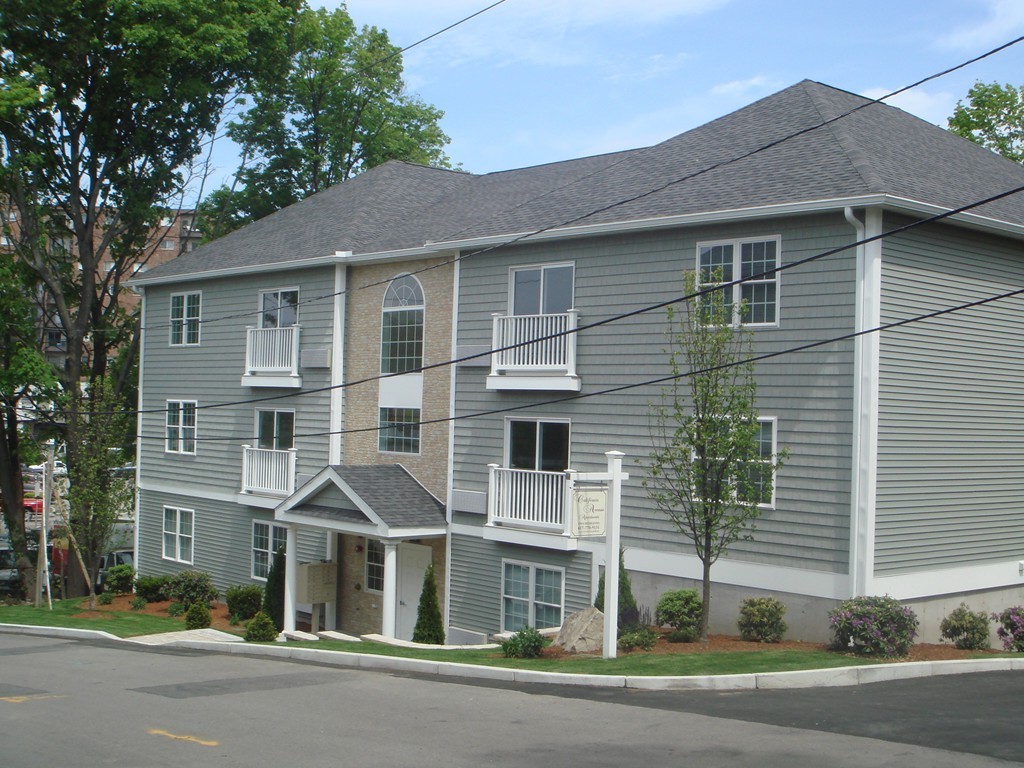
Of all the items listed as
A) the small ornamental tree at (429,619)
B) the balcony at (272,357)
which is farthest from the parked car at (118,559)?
the small ornamental tree at (429,619)

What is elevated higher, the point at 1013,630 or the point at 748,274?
the point at 748,274

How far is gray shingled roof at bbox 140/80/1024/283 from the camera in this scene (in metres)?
18.1

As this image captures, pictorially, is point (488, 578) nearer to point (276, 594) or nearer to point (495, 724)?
point (276, 594)

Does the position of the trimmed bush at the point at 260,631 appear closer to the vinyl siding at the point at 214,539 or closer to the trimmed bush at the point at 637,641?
the vinyl siding at the point at 214,539

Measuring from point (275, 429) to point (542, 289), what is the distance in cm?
1009

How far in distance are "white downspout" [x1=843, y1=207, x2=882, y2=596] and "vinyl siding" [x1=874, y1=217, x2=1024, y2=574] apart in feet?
0.91

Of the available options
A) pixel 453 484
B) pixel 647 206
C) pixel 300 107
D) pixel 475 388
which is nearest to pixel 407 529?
pixel 453 484

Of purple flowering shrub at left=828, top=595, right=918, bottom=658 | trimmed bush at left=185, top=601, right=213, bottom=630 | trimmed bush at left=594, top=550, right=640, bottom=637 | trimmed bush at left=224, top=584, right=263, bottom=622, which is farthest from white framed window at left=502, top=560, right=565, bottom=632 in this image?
trimmed bush at left=224, top=584, right=263, bottom=622

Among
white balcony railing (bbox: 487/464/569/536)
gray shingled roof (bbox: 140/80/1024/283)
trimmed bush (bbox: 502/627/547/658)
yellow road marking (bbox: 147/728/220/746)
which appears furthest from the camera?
white balcony railing (bbox: 487/464/569/536)

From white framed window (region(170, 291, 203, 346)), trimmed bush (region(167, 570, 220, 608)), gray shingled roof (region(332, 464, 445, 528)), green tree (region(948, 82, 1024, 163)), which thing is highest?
green tree (region(948, 82, 1024, 163))

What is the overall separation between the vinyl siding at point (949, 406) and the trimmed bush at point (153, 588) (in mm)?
21189

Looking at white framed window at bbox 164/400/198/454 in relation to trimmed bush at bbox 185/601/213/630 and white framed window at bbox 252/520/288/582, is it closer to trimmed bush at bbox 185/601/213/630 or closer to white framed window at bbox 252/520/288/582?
white framed window at bbox 252/520/288/582

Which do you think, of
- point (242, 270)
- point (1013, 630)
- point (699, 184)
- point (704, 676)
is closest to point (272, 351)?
point (242, 270)

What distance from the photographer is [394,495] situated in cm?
2364
